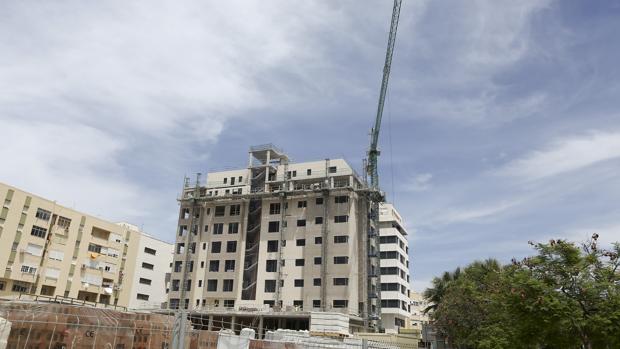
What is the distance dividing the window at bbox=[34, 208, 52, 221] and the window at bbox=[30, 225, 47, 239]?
1.46 meters

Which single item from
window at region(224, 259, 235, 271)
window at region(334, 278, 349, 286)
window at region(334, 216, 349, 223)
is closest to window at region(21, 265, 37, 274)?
window at region(224, 259, 235, 271)

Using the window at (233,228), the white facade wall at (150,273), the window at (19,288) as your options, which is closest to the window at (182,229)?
the window at (233,228)

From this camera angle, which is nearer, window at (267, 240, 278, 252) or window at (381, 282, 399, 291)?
window at (267, 240, 278, 252)

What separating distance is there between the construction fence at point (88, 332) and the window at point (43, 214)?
47.2 metres

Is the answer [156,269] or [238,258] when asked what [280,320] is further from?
[156,269]

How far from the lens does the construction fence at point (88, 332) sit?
64.8ft

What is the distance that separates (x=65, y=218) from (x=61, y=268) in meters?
7.28

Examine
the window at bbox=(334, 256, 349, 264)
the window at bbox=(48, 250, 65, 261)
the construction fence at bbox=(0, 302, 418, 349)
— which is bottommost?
the construction fence at bbox=(0, 302, 418, 349)

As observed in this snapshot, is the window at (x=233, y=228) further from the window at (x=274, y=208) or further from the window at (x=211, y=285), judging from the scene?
the window at (x=211, y=285)

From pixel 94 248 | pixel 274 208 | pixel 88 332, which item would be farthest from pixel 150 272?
pixel 88 332

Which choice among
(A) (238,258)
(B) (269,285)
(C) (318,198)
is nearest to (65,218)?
(A) (238,258)

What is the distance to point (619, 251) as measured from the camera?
24.3 m

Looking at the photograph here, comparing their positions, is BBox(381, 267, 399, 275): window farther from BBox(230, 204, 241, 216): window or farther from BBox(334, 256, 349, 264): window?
BBox(230, 204, 241, 216): window

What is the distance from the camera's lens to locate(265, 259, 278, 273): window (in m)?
71.1
